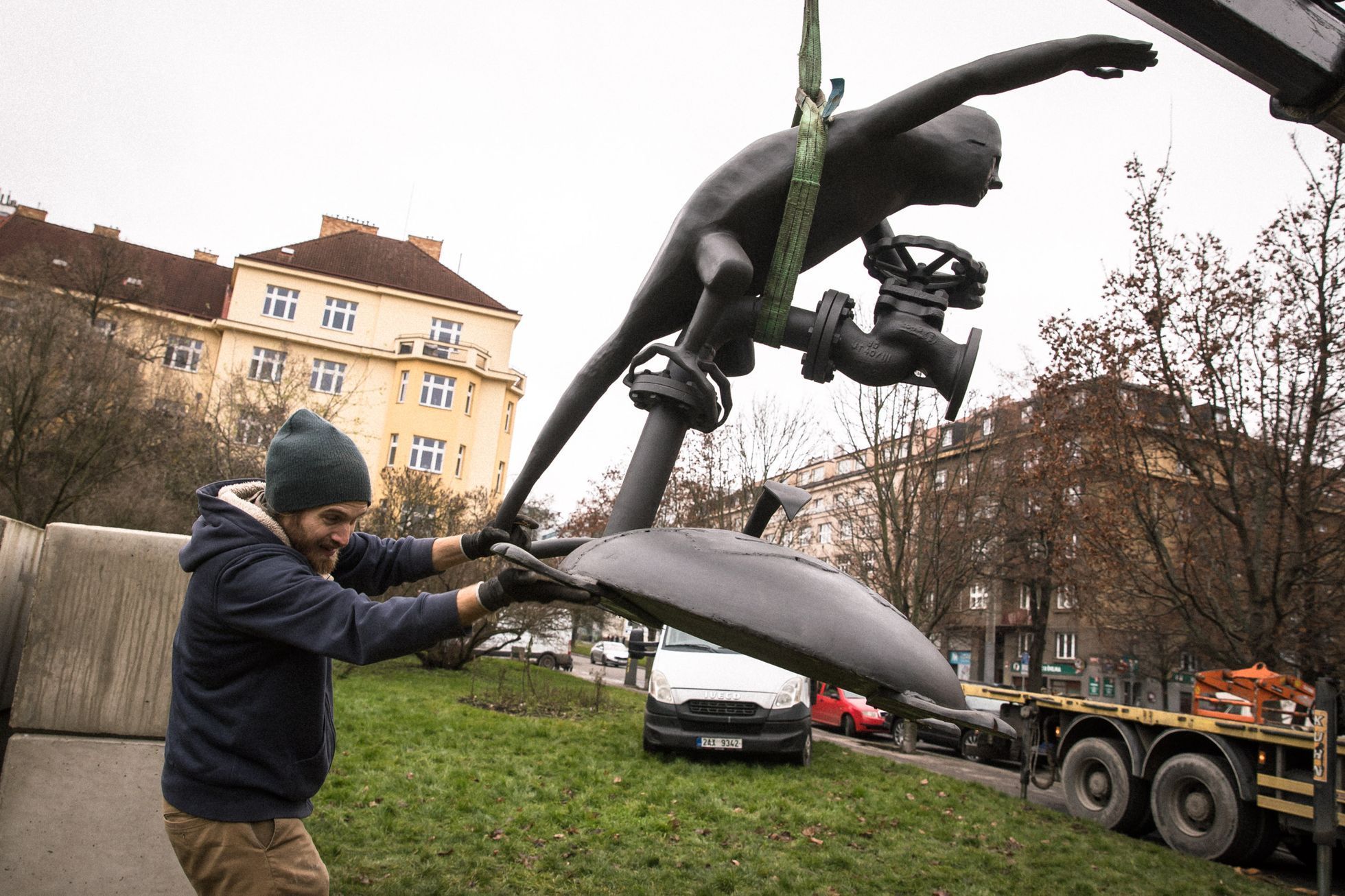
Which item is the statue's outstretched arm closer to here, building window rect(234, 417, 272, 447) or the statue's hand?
the statue's hand

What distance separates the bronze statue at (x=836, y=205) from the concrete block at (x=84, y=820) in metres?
2.65

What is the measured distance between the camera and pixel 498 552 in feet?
6.37

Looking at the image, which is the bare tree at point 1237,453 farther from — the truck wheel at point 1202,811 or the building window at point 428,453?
the building window at point 428,453

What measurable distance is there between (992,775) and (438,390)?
30.0 metres

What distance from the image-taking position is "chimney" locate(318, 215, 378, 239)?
4344 centimetres

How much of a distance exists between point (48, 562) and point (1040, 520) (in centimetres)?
1884

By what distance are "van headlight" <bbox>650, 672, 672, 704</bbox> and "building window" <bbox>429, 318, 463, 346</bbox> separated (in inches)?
1243

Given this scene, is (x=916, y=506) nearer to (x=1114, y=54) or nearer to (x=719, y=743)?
(x=719, y=743)

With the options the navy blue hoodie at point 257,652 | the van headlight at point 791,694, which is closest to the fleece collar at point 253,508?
the navy blue hoodie at point 257,652

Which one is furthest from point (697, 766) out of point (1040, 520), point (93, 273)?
point (93, 273)

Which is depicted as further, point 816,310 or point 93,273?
point 93,273

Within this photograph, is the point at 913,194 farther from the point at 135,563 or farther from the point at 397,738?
the point at 397,738

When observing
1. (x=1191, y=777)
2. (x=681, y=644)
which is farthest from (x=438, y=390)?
(x=1191, y=777)

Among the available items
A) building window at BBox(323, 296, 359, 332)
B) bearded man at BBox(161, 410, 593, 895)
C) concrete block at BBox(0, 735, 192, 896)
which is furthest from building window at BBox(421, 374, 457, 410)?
bearded man at BBox(161, 410, 593, 895)
